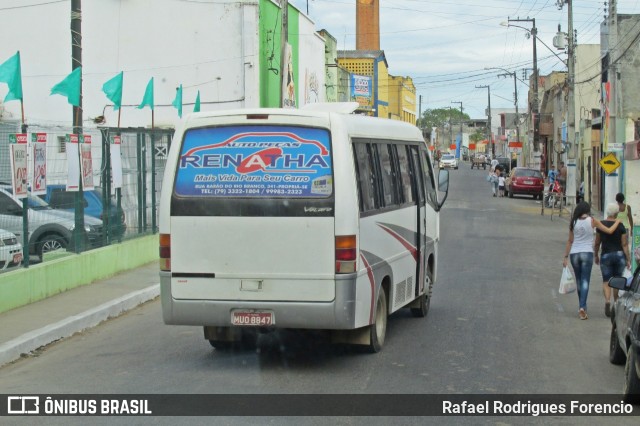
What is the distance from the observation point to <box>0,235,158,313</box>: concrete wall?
1264 centimetres

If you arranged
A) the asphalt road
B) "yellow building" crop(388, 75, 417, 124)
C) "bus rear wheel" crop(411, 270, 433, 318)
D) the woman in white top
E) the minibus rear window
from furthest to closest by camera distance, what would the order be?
"yellow building" crop(388, 75, 417, 124), the woman in white top, "bus rear wheel" crop(411, 270, 433, 318), the minibus rear window, the asphalt road

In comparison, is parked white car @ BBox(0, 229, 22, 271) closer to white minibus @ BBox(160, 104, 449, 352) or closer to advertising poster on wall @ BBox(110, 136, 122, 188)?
white minibus @ BBox(160, 104, 449, 352)

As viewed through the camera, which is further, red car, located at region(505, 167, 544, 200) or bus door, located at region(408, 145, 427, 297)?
red car, located at region(505, 167, 544, 200)

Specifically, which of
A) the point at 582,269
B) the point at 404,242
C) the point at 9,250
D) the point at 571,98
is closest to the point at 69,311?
the point at 9,250

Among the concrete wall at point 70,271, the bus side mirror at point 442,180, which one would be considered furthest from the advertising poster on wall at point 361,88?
the bus side mirror at point 442,180

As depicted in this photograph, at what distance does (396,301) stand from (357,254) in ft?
7.30

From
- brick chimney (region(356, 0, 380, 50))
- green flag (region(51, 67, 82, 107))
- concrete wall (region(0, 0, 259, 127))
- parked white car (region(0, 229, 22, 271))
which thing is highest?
brick chimney (region(356, 0, 380, 50))

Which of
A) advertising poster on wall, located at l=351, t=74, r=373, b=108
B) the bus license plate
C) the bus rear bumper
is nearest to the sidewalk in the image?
the bus rear bumper

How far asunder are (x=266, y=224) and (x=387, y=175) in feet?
7.32

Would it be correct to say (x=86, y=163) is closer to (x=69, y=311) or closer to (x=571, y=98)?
(x=69, y=311)

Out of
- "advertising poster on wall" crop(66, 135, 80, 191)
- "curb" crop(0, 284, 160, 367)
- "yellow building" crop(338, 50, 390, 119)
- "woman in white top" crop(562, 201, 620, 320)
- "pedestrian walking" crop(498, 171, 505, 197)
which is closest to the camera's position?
"curb" crop(0, 284, 160, 367)

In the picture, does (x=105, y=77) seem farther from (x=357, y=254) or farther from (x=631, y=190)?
(x=357, y=254)

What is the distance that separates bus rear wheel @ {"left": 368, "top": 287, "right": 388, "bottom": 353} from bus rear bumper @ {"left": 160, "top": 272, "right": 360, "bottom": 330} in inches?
36.1

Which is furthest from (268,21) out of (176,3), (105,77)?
(105,77)
